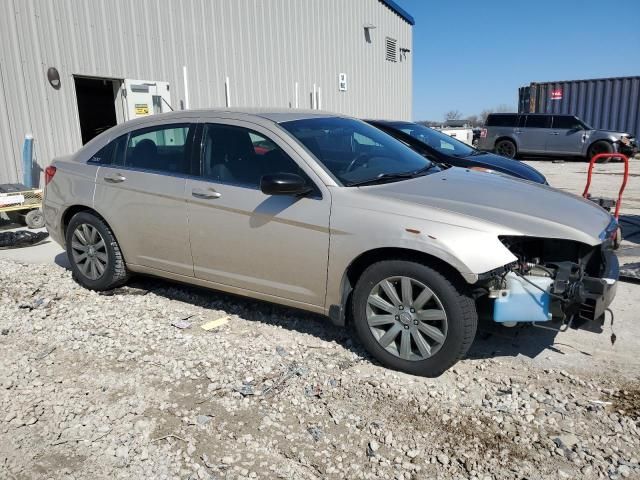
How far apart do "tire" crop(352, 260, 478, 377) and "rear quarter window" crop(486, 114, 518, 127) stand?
18.1m

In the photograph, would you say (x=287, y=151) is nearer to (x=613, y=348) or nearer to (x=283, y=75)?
(x=613, y=348)

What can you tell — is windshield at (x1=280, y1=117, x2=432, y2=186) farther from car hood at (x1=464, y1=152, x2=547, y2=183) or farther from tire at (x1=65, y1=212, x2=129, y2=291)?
car hood at (x1=464, y1=152, x2=547, y2=183)

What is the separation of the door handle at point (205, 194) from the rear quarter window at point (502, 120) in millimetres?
17806

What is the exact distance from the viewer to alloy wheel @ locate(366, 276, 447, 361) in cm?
330

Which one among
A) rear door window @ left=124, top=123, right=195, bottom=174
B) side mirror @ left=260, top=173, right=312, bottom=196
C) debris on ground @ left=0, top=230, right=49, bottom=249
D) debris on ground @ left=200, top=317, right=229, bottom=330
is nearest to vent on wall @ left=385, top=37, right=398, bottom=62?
debris on ground @ left=0, top=230, right=49, bottom=249

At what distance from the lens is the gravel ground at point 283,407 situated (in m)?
2.68

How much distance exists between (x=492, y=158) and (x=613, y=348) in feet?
13.3

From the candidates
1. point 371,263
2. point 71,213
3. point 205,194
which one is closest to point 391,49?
point 71,213

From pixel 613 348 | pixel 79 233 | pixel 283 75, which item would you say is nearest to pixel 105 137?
pixel 79 233

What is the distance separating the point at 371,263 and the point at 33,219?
6.32m

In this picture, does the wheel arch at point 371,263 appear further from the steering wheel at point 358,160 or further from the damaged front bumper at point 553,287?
the steering wheel at point 358,160

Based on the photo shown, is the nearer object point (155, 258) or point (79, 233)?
point (155, 258)

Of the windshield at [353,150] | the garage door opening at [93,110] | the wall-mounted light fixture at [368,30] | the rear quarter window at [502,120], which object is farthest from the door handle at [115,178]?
the rear quarter window at [502,120]

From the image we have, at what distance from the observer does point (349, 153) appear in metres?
4.09
